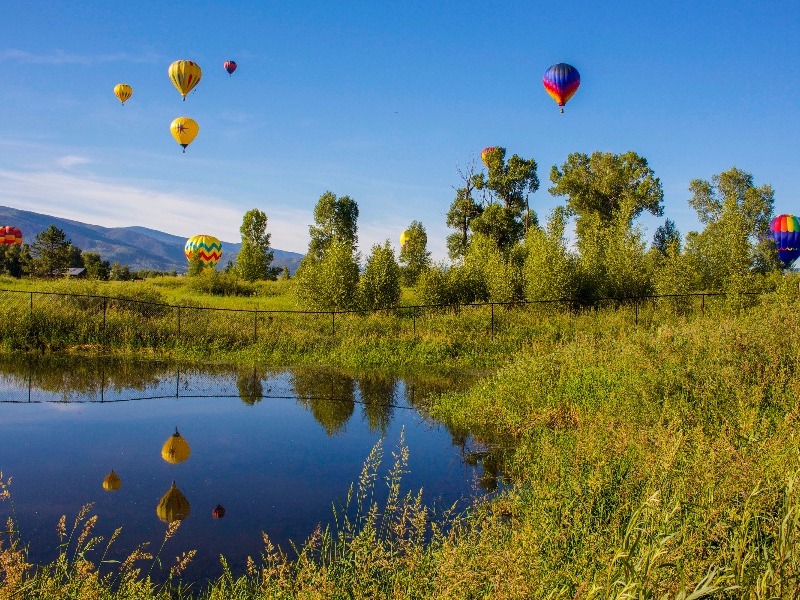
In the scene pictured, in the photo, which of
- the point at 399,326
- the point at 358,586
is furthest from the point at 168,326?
the point at 358,586

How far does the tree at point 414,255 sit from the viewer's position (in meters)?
49.9

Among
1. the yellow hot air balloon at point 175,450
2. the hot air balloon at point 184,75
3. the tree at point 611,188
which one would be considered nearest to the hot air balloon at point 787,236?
the tree at point 611,188

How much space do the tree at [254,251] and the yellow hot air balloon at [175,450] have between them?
144 ft

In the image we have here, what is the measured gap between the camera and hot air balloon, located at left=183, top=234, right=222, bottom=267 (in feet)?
222

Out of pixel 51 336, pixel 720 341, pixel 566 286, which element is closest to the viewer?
pixel 720 341

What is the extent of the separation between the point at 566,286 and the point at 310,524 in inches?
820

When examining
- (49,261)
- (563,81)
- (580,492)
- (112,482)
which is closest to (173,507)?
(112,482)

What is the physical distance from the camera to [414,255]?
181 feet

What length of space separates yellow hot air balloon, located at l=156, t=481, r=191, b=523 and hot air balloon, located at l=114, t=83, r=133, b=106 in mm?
44963

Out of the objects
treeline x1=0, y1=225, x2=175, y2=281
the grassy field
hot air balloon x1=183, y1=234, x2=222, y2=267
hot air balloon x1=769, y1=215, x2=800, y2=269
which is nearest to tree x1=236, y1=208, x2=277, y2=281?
hot air balloon x1=183, y1=234, x2=222, y2=267

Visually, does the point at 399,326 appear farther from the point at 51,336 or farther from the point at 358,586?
the point at 358,586

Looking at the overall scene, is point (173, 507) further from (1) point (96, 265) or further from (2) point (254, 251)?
(1) point (96, 265)

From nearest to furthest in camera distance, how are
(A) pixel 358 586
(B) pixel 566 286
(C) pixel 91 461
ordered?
(A) pixel 358 586, (C) pixel 91 461, (B) pixel 566 286

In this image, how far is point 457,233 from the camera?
171 feet
